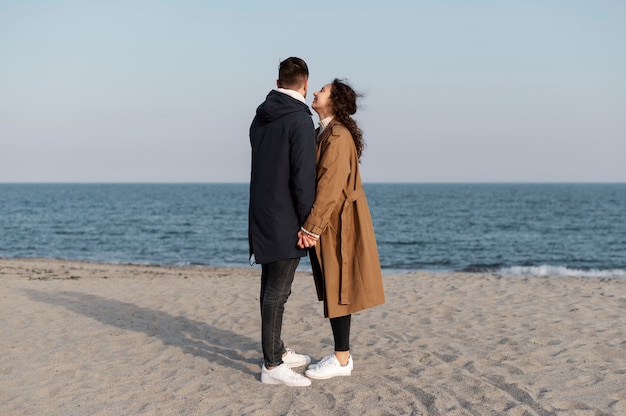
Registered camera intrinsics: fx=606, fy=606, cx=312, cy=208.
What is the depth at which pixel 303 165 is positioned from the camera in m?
4.05

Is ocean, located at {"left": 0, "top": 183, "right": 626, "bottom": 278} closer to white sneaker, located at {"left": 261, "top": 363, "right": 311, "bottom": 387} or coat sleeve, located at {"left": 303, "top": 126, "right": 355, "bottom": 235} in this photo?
white sneaker, located at {"left": 261, "top": 363, "right": 311, "bottom": 387}

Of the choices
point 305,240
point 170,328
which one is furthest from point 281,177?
point 170,328

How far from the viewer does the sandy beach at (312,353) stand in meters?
4.16

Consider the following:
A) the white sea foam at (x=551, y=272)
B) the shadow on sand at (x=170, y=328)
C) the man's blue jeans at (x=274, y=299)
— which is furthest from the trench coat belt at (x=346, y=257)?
the white sea foam at (x=551, y=272)

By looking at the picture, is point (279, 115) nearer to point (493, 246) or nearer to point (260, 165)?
point (260, 165)

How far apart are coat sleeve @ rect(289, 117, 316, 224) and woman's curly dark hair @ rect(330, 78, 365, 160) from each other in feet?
0.93

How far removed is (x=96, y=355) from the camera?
5.53m

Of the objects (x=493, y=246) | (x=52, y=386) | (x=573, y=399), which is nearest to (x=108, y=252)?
(x=493, y=246)

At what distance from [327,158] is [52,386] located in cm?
274

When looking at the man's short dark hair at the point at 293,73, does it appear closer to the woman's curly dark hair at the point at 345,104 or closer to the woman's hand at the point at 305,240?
the woman's curly dark hair at the point at 345,104

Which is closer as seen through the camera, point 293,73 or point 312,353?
point 293,73

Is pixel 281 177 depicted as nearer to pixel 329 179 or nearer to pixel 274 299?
pixel 329 179

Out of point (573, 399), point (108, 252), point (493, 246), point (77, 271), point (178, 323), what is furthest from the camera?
point (493, 246)

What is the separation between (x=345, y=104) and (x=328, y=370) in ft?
6.57
